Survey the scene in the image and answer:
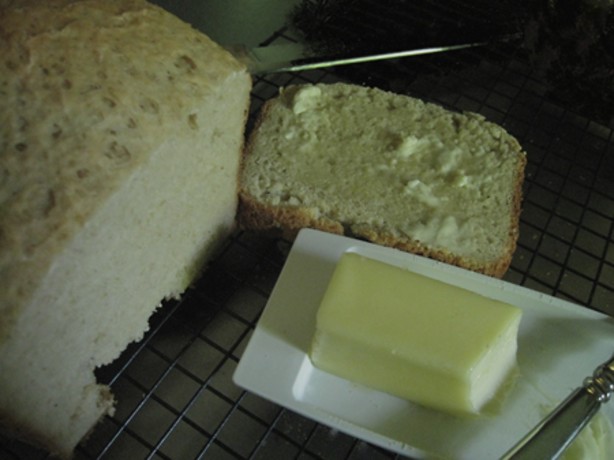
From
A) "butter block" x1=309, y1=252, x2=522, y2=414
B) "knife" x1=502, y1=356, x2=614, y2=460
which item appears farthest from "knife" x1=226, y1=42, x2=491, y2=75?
"knife" x1=502, y1=356, x2=614, y2=460

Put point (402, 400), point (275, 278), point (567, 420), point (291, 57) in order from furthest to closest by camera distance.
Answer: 1. point (291, 57)
2. point (275, 278)
3. point (402, 400)
4. point (567, 420)

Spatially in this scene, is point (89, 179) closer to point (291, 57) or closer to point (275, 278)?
point (275, 278)

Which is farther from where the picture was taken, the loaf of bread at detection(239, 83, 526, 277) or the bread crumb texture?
the loaf of bread at detection(239, 83, 526, 277)

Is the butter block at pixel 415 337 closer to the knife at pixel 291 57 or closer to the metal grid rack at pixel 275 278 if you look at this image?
the metal grid rack at pixel 275 278

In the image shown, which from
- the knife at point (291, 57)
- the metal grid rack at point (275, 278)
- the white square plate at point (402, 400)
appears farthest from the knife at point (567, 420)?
the knife at point (291, 57)

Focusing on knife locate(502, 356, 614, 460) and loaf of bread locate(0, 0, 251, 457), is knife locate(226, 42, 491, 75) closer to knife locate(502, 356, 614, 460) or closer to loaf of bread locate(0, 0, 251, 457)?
loaf of bread locate(0, 0, 251, 457)

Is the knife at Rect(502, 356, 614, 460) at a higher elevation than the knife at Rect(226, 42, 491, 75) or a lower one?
lower

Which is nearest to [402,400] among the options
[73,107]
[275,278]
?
[275,278]
